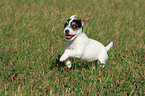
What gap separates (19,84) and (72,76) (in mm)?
846

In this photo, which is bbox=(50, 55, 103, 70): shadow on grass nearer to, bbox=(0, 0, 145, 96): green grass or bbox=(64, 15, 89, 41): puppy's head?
bbox=(0, 0, 145, 96): green grass

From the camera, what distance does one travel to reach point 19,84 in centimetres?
306

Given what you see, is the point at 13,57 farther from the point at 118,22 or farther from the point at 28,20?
the point at 118,22

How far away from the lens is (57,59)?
3910 mm

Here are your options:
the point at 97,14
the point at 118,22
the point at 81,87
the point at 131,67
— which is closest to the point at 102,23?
the point at 118,22

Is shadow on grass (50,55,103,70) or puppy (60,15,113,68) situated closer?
puppy (60,15,113,68)

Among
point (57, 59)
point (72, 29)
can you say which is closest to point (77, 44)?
point (72, 29)

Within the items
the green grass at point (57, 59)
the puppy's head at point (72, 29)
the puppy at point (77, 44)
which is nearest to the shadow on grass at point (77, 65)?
the green grass at point (57, 59)

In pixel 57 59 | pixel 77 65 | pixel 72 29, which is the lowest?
pixel 77 65

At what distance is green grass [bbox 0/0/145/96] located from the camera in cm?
303

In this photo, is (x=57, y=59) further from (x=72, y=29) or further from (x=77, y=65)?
(x=72, y=29)

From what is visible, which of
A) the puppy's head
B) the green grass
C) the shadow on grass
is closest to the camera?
the green grass

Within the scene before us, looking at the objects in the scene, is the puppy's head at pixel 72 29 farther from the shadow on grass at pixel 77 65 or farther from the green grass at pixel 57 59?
the shadow on grass at pixel 77 65

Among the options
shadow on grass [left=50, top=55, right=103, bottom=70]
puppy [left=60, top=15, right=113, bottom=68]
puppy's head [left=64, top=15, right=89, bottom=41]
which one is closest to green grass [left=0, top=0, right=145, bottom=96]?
shadow on grass [left=50, top=55, right=103, bottom=70]
